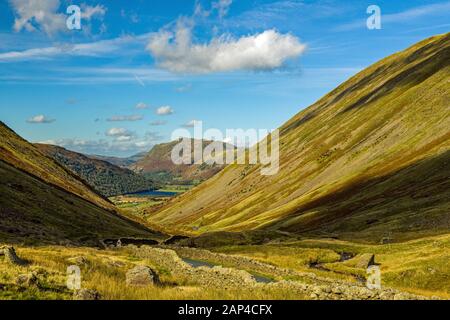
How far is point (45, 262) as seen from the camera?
30469 mm

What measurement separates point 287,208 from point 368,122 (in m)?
72.4

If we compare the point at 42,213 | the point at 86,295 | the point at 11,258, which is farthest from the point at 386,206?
the point at 86,295

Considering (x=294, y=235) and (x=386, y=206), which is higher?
(x=386, y=206)

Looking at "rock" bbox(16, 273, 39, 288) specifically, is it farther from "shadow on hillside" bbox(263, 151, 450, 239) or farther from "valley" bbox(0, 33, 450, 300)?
"shadow on hillside" bbox(263, 151, 450, 239)

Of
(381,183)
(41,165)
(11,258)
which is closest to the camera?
(11,258)

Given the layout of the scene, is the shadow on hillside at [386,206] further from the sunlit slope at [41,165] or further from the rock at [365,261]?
the sunlit slope at [41,165]

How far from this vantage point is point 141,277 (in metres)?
24.3

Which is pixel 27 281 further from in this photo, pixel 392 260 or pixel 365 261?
pixel 392 260

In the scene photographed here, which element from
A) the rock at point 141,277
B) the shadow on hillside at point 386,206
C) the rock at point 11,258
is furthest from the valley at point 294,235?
the shadow on hillside at point 386,206

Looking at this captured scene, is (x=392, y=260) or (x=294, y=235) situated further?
(x=294, y=235)

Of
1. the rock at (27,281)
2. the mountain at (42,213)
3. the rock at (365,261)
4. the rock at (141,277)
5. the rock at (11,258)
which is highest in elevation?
the mountain at (42,213)

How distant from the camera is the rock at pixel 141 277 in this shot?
78.7 feet
